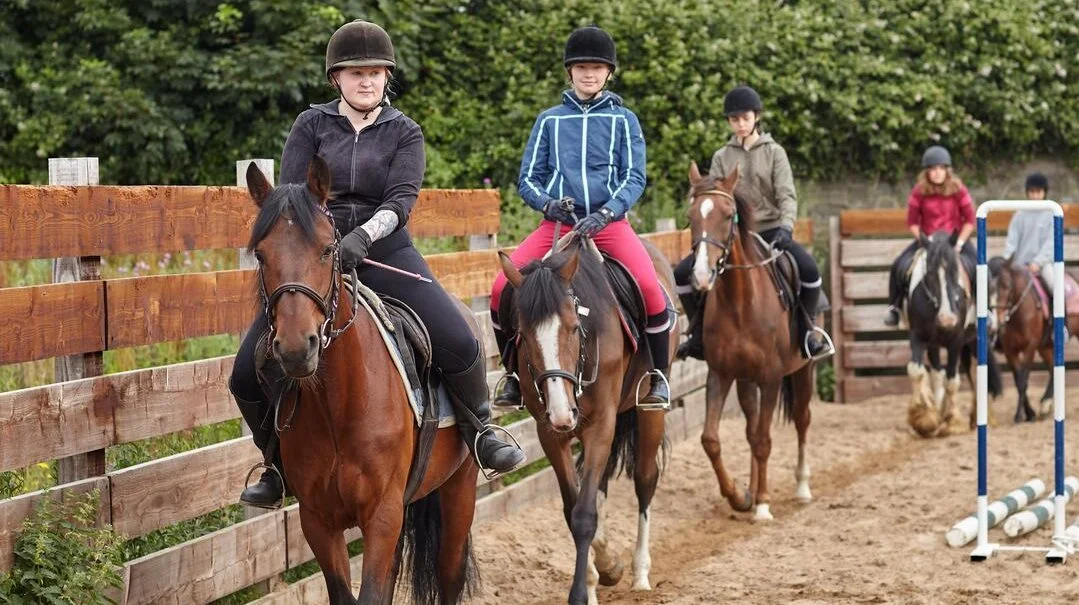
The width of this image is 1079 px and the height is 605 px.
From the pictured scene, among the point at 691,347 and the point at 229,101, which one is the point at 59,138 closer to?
the point at 229,101

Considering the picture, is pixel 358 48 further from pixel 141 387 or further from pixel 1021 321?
pixel 1021 321

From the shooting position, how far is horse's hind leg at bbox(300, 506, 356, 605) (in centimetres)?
513

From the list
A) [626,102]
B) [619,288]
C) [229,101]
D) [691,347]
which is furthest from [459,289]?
[626,102]

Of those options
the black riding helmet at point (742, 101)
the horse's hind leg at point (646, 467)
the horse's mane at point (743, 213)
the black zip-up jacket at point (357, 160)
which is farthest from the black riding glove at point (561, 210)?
the black riding helmet at point (742, 101)

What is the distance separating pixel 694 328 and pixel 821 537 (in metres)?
2.00

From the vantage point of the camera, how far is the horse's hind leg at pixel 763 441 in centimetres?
1000

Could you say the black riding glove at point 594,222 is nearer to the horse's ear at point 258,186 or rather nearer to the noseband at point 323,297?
the noseband at point 323,297

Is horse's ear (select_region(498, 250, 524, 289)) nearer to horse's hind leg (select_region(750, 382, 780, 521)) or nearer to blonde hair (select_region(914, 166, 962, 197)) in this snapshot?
horse's hind leg (select_region(750, 382, 780, 521))

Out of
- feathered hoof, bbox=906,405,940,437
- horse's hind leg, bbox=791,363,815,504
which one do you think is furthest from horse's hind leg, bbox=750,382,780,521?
feathered hoof, bbox=906,405,940,437

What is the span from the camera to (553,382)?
6539 mm

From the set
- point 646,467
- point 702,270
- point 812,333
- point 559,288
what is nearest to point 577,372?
point 559,288

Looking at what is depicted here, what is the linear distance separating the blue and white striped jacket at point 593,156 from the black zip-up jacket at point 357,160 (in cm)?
221

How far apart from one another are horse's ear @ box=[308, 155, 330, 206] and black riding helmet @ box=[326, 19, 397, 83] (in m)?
0.79

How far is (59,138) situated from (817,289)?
7.28 meters
